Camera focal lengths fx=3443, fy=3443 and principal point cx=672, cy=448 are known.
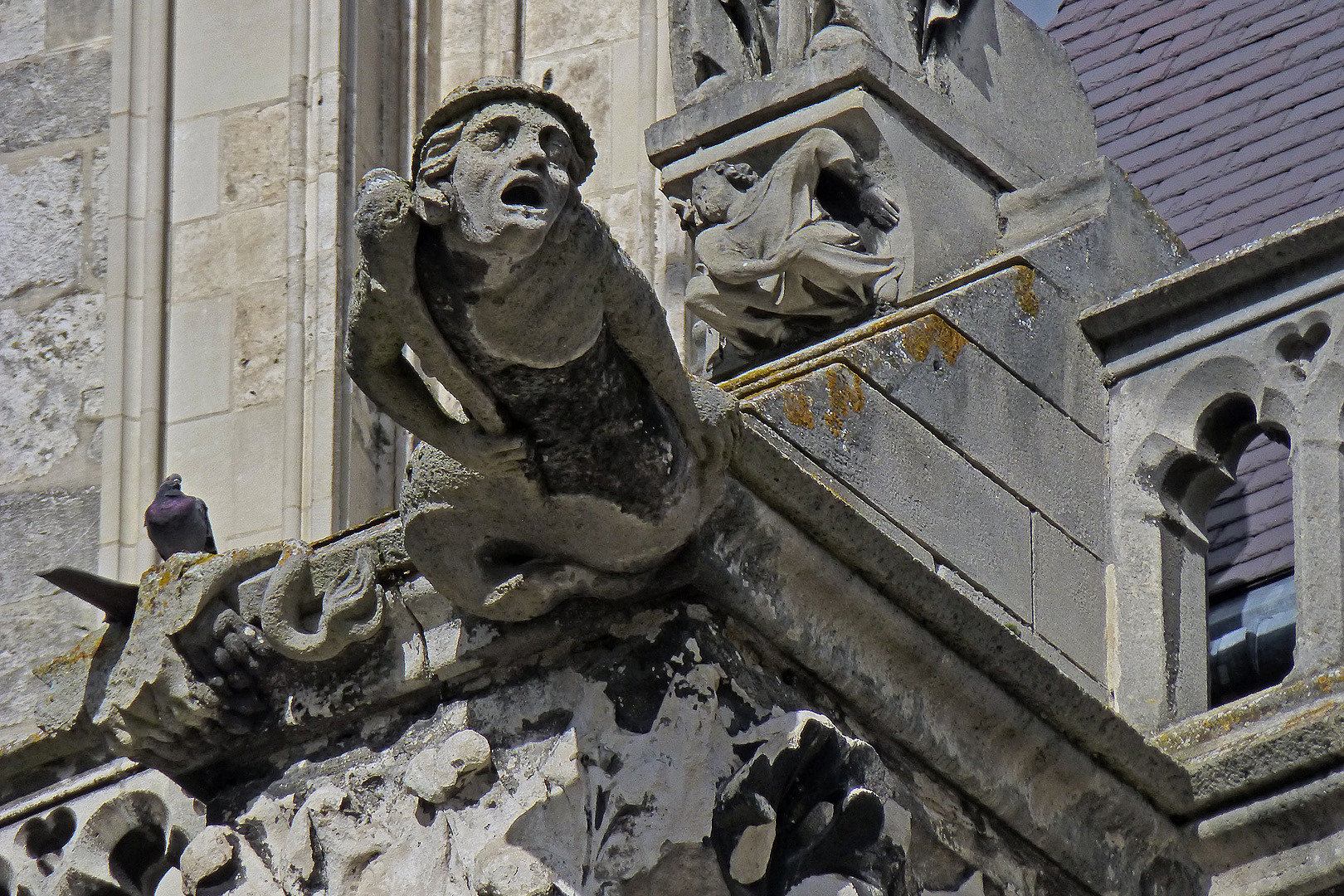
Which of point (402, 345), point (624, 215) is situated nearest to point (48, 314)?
point (624, 215)

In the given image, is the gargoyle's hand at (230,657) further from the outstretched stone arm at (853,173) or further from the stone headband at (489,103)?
the outstretched stone arm at (853,173)

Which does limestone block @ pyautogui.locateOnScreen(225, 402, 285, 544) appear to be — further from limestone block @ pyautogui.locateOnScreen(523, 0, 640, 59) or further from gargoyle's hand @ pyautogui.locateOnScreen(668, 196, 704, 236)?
gargoyle's hand @ pyautogui.locateOnScreen(668, 196, 704, 236)

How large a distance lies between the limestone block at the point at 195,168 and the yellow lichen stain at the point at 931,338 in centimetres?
215

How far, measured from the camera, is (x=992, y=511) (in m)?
5.32

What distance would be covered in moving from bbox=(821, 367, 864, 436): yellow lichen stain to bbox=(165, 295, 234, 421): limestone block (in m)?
2.01

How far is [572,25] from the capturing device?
7211mm

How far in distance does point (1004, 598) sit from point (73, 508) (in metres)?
2.32

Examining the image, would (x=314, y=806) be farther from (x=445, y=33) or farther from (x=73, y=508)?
(x=445, y=33)

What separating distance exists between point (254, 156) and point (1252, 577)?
7.39 feet

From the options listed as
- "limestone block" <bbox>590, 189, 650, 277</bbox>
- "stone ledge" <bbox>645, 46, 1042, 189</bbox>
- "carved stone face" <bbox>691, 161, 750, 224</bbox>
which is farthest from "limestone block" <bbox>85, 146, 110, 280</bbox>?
"carved stone face" <bbox>691, 161, 750, 224</bbox>

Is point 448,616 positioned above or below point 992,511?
below

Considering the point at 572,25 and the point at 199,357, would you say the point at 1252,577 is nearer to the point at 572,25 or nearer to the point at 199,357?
the point at 572,25

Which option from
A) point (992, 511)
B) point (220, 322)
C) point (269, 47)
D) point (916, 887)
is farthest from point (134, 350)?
point (916, 887)

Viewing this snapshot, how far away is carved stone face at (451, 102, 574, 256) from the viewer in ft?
12.9
